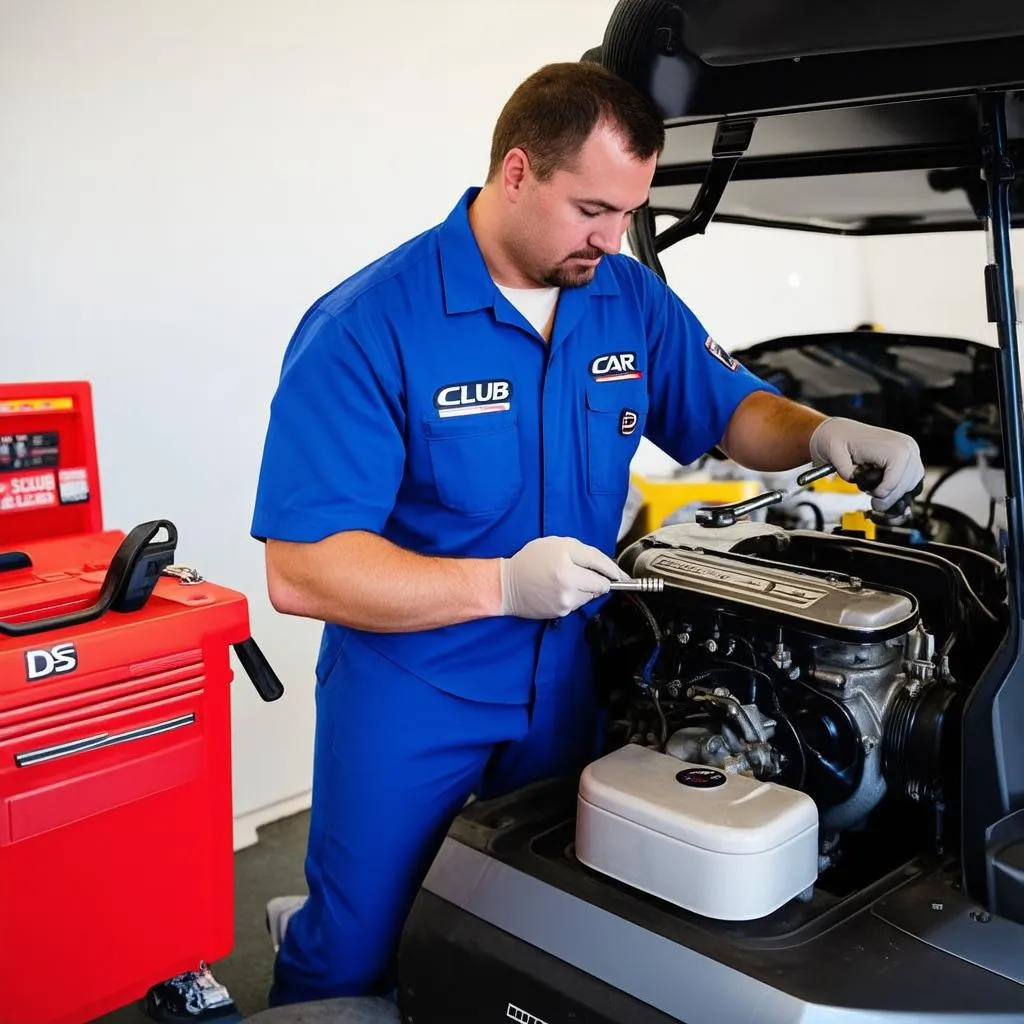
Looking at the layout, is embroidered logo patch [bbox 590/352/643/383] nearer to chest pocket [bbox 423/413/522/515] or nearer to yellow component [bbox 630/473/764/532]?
chest pocket [bbox 423/413/522/515]

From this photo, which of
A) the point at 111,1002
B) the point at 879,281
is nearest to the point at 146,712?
the point at 111,1002

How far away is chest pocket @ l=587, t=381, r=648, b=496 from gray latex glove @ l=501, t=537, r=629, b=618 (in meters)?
0.31

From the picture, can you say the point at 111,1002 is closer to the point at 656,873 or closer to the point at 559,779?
the point at 559,779

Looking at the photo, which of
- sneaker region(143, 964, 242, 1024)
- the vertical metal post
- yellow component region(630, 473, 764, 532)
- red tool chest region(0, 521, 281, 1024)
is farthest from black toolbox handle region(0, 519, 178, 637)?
yellow component region(630, 473, 764, 532)

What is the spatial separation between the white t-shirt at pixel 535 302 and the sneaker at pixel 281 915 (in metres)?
1.05

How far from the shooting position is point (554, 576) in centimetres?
158

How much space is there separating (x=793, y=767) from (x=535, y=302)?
815 mm

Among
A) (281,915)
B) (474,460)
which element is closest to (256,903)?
(281,915)

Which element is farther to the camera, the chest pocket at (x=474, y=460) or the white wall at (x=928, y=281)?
the white wall at (x=928, y=281)

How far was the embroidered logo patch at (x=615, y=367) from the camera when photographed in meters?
1.91

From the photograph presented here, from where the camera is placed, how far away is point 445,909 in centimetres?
153

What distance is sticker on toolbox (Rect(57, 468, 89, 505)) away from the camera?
6.64ft

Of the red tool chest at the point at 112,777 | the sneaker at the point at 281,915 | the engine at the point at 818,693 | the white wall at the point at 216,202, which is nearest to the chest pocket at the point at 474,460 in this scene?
the engine at the point at 818,693

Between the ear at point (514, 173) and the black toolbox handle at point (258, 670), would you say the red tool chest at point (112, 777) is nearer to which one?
the black toolbox handle at point (258, 670)
